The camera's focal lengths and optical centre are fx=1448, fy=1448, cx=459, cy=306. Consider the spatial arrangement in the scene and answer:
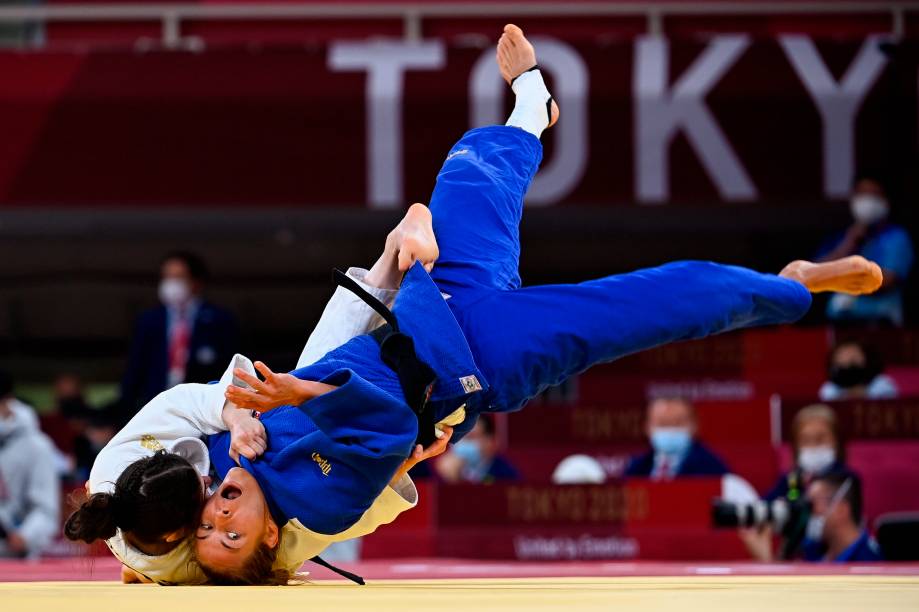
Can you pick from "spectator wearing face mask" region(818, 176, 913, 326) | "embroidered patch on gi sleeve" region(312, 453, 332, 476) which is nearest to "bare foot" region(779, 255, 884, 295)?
"embroidered patch on gi sleeve" region(312, 453, 332, 476)

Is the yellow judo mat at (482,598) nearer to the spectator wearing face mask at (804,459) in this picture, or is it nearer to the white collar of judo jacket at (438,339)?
the white collar of judo jacket at (438,339)

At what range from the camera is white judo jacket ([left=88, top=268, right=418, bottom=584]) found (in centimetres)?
334

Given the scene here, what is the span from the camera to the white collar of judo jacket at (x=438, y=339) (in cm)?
328

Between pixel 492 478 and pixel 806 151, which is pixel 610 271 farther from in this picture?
pixel 492 478

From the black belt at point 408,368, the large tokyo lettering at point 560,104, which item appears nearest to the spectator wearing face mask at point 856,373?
the large tokyo lettering at point 560,104

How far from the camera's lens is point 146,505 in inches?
127

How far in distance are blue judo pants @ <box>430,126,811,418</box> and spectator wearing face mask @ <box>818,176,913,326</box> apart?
4.16 metres

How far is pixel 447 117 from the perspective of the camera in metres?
8.30

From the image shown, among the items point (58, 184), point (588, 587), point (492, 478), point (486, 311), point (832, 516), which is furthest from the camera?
point (58, 184)

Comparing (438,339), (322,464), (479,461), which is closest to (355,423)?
(322,464)

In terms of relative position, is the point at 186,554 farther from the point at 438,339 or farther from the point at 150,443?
the point at 438,339

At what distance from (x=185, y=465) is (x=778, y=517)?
3.16 metres

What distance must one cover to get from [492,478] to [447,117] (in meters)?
2.39

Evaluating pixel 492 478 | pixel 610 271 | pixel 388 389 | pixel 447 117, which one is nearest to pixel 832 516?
pixel 492 478
